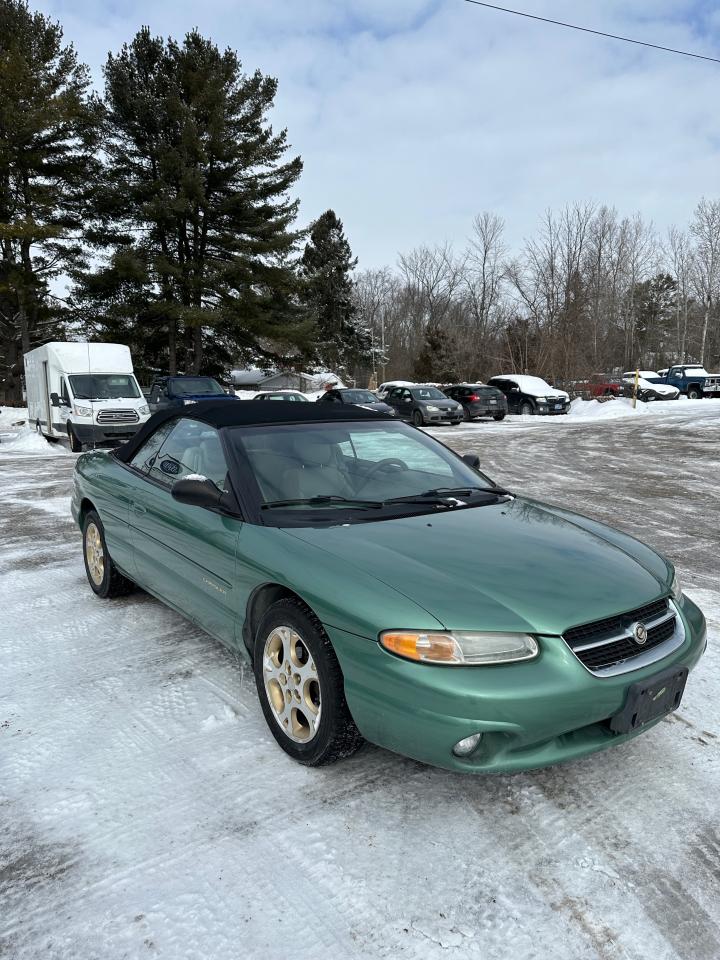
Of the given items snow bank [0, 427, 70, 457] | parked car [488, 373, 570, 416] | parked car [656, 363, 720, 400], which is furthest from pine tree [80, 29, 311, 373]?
parked car [656, 363, 720, 400]

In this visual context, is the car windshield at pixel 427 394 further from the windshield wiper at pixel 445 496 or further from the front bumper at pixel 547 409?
the windshield wiper at pixel 445 496

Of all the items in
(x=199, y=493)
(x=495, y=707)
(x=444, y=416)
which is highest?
(x=199, y=493)

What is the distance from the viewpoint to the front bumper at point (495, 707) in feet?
7.17

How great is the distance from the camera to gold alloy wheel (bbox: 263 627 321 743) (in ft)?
8.74

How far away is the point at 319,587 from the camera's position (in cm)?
255

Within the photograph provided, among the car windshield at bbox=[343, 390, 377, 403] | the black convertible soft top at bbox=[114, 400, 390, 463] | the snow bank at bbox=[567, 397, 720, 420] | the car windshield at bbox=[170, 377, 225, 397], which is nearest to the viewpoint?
the black convertible soft top at bbox=[114, 400, 390, 463]

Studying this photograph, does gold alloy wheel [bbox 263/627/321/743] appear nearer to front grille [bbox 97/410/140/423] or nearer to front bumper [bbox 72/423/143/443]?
front bumper [bbox 72/423/143/443]

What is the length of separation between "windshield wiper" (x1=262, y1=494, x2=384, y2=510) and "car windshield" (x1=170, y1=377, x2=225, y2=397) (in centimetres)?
2000

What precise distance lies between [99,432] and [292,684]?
13.9m

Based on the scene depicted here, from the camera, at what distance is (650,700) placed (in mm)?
2387

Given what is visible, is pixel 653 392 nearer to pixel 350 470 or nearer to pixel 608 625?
pixel 350 470

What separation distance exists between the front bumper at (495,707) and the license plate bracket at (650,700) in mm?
35

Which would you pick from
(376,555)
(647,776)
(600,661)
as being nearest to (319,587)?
(376,555)

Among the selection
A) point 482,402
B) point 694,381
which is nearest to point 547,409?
point 482,402
